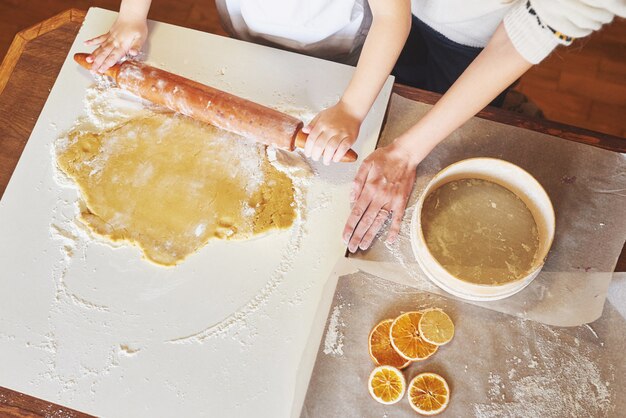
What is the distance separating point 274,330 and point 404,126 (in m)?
0.60

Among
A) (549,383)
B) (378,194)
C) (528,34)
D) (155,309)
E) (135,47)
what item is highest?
(528,34)

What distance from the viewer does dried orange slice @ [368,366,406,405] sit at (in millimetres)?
1071

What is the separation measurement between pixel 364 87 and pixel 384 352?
607 millimetres

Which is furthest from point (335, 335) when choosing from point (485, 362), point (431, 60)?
point (431, 60)

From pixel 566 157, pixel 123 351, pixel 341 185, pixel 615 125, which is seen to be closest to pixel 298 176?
pixel 341 185

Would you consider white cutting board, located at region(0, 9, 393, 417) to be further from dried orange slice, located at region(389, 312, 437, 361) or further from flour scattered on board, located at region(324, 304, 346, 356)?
dried orange slice, located at region(389, 312, 437, 361)

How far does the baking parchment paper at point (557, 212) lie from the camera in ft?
3.80

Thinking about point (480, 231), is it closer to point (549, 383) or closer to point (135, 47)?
point (549, 383)

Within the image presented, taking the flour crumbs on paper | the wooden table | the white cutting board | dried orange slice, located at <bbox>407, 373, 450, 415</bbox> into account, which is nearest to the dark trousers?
the wooden table

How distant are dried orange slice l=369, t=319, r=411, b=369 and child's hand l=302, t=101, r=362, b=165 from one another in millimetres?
408

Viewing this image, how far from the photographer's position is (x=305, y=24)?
1363 millimetres

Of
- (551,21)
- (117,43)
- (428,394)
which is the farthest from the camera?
(117,43)

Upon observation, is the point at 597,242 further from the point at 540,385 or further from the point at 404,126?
the point at 404,126

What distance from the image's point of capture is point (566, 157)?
4.19 feet
